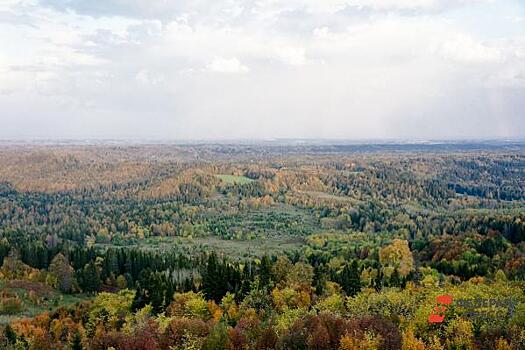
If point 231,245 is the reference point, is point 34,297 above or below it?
above

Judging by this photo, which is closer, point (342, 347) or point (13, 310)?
point (342, 347)

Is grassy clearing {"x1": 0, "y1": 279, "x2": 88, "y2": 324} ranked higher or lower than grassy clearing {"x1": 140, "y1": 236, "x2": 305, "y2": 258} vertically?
higher

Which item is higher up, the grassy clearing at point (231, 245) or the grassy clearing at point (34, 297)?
the grassy clearing at point (34, 297)

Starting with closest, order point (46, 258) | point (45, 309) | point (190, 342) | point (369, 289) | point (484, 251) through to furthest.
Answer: point (190, 342) → point (369, 289) → point (45, 309) → point (484, 251) → point (46, 258)

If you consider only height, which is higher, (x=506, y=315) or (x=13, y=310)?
(x=506, y=315)

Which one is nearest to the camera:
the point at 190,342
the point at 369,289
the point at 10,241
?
the point at 190,342

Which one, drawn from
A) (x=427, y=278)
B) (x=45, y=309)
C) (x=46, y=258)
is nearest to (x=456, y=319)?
(x=427, y=278)

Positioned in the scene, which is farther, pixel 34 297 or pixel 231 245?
pixel 231 245

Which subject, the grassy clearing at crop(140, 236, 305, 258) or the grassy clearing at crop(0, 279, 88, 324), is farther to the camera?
the grassy clearing at crop(140, 236, 305, 258)

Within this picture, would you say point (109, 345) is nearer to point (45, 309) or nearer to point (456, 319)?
point (456, 319)

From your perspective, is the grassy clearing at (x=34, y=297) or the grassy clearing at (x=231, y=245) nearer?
the grassy clearing at (x=34, y=297)

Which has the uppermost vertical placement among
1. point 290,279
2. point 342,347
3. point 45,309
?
point 342,347
